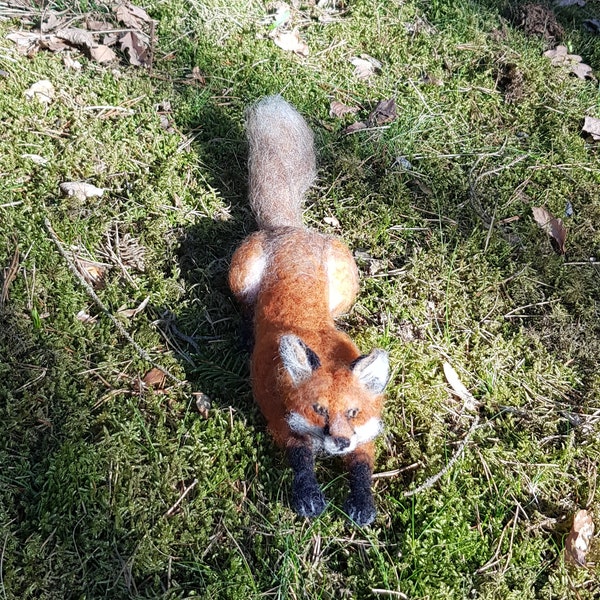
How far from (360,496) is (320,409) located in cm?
41

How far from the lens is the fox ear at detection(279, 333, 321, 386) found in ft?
6.92

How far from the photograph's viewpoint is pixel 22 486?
7.30ft

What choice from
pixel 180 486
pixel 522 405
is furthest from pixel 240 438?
pixel 522 405

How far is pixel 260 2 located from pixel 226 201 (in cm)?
219

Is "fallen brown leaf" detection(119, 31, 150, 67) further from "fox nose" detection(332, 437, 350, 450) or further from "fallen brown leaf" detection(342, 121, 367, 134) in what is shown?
"fox nose" detection(332, 437, 350, 450)

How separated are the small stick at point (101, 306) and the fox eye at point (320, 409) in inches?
32.2

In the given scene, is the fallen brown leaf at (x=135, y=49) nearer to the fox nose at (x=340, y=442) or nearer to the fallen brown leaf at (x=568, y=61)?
the fox nose at (x=340, y=442)

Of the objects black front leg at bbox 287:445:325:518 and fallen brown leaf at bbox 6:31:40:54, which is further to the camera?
fallen brown leaf at bbox 6:31:40:54

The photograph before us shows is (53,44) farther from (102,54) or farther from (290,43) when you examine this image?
(290,43)

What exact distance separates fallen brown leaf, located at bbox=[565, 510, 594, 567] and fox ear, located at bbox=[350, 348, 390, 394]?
3.41ft

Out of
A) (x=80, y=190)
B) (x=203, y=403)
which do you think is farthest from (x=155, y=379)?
(x=80, y=190)

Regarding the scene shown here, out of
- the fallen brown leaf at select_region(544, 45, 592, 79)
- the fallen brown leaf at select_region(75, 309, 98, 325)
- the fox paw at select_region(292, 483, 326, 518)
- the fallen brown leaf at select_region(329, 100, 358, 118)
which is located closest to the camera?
the fox paw at select_region(292, 483, 326, 518)

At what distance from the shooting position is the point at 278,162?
319 cm

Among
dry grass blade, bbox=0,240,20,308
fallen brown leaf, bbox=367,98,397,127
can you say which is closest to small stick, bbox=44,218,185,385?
dry grass blade, bbox=0,240,20,308
